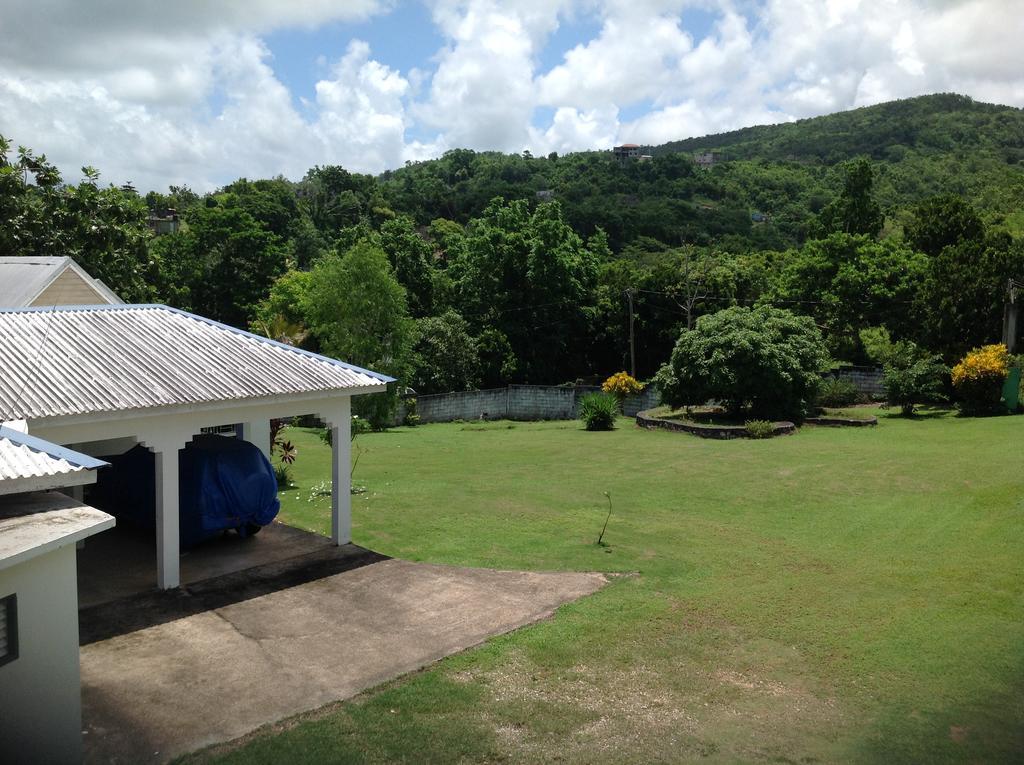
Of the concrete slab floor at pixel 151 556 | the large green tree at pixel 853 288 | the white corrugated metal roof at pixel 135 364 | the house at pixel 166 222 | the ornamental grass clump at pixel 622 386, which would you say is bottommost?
the concrete slab floor at pixel 151 556

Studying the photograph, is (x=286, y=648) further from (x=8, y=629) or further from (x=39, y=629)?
(x=8, y=629)

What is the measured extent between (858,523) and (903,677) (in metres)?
6.85

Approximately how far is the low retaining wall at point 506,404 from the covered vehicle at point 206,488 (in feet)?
73.4

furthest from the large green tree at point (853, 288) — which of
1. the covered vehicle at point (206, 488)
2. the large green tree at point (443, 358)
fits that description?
the covered vehicle at point (206, 488)

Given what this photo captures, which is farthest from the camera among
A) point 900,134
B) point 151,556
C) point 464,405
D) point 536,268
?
point 900,134

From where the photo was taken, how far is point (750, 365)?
26922 millimetres

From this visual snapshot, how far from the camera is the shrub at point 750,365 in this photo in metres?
26.9

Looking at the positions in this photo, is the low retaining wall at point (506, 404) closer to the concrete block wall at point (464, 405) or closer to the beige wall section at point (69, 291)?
the concrete block wall at point (464, 405)

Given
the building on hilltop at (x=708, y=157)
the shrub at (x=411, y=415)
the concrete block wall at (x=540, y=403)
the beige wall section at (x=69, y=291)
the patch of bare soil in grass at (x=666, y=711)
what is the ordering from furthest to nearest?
the building on hilltop at (x=708, y=157), the concrete block wall at (x=540, y=403), the shrub at (x=411, y=415), the beige wall section at (x=69, y=291), the patch of bare soil in grass at (x=666, y=711)

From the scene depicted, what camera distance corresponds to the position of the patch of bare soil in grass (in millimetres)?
7527

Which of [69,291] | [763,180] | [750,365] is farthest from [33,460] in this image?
[763,180]

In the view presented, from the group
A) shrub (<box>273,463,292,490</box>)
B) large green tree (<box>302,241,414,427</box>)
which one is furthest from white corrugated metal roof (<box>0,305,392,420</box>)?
large green tree (<box>302,241,414,427</box>)

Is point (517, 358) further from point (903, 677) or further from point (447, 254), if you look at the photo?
point (903, 677)

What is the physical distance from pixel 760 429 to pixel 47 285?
18.7 m
